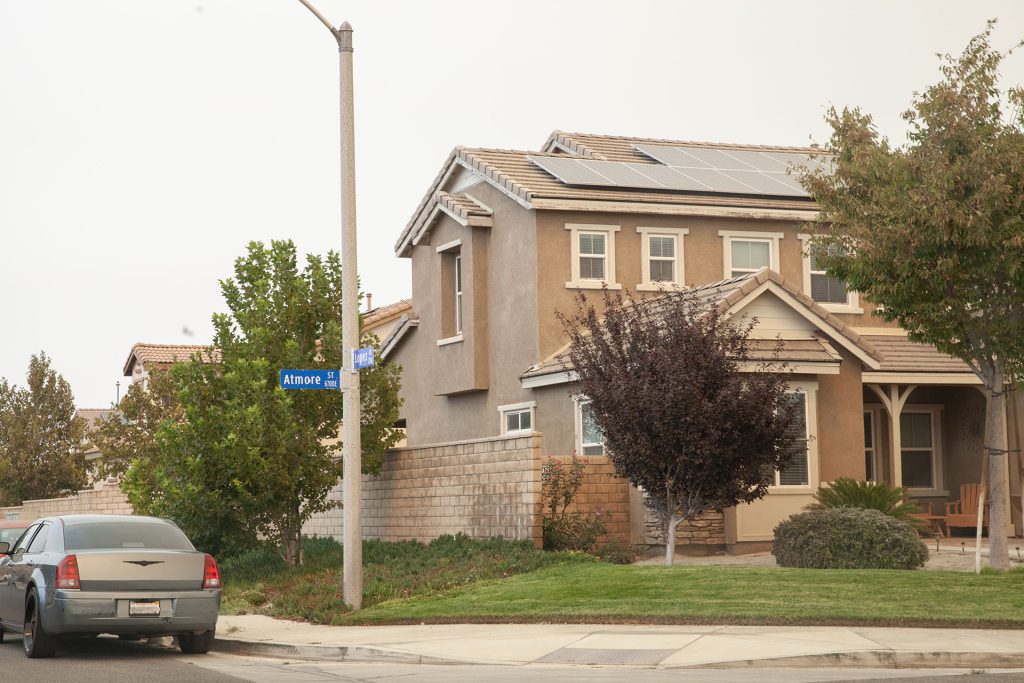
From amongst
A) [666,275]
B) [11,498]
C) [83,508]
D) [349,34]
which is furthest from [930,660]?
[11,498]

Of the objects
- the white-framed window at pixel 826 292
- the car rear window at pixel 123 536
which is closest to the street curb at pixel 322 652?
the car rear window at pixel 123 536

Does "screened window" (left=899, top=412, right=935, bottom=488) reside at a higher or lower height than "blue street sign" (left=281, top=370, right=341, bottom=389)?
lower

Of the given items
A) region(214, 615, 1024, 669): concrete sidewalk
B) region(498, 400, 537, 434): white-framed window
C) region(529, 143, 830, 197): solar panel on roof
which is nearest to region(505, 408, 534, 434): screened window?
region(498, 400, 537, 434): white-framed window

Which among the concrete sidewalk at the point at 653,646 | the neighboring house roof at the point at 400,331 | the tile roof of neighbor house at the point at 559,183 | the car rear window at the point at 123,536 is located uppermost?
the tile roof of neighbor house at the point at 559,183

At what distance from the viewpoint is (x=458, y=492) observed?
2186 cm

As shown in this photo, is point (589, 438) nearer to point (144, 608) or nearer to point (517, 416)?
point (517, 416)

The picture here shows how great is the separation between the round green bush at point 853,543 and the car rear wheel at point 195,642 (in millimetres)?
8074

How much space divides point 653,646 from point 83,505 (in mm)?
29123

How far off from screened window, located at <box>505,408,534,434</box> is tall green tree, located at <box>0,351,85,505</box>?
26351 millimetres

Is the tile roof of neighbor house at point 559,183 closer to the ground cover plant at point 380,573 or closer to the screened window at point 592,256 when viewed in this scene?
the screened window at point 592,256

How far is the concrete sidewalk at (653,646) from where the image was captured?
12000mm

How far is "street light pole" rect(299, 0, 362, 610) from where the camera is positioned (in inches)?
646

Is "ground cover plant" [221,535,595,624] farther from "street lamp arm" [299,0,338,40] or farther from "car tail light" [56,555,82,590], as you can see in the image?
"street lamp arm" [299,0,338,40]

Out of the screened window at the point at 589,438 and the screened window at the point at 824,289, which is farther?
the screened window at the point at 824,289
